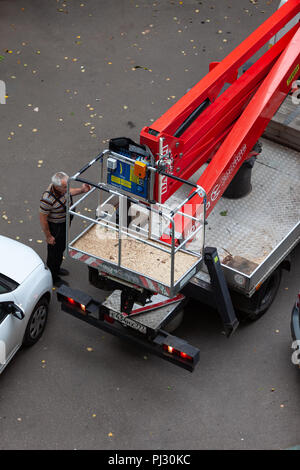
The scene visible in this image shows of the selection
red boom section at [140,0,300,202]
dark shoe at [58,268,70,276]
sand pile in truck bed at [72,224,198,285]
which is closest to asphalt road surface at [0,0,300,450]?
dark shoe at [58,268,70,276]

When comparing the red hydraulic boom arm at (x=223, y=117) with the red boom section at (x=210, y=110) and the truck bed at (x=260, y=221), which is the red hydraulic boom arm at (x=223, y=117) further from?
the truck bed at (x=260, y=221)

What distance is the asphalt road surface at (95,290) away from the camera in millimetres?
9141

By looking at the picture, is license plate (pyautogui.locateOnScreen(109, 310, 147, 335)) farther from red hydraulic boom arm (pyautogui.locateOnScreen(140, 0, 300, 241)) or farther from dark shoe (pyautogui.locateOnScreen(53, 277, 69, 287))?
dark shoe (pyautogui.locateOnScreen(53, 277, 69, 287))

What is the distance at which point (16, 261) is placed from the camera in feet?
31.9

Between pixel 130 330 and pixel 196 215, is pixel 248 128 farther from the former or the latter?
pixel 130 330

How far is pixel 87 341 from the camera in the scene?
1017 centimetres

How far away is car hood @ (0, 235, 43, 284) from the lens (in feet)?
31.1

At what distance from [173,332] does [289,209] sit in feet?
7.89

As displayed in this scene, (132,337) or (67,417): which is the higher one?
(132,337)

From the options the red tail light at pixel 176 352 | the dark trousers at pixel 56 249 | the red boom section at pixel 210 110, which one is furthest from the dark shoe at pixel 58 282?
the red boom section at pixel 210 110

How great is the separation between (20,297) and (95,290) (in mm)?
1726

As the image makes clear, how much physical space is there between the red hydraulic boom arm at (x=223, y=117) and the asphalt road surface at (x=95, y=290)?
221cm
